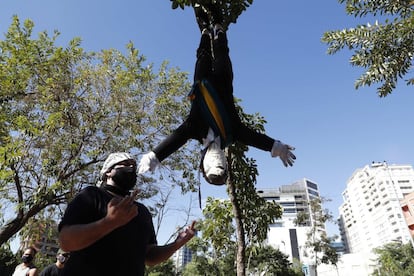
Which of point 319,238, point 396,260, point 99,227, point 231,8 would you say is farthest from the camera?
point 396,260

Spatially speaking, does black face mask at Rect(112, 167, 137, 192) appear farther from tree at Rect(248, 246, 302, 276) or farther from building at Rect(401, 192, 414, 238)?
building at Rect(401, 192, 414, 238)

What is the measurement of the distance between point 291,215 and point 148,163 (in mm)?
101499

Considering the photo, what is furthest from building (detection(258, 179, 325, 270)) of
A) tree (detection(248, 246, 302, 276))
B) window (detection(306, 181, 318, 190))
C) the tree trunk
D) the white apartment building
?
the tree trunk

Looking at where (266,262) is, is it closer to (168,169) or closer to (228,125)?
(168,169)

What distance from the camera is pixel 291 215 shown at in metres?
95.7

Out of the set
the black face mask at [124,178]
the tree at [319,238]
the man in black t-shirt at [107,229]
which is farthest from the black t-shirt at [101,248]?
the tree at [319,238]

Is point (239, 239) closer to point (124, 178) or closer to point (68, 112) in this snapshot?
point (124, 178)

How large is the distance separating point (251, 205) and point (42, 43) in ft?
27.0

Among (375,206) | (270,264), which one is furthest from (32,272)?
(375,206)

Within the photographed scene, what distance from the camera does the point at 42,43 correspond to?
8805 mm

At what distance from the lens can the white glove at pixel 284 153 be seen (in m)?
2.18

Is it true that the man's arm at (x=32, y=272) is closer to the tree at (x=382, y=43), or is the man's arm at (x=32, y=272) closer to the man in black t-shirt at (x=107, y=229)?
the man in black t-shirt at (x=107, y=229)

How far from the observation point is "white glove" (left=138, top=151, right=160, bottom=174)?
211 cm

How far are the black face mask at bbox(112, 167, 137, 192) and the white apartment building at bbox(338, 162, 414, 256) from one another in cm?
8953
